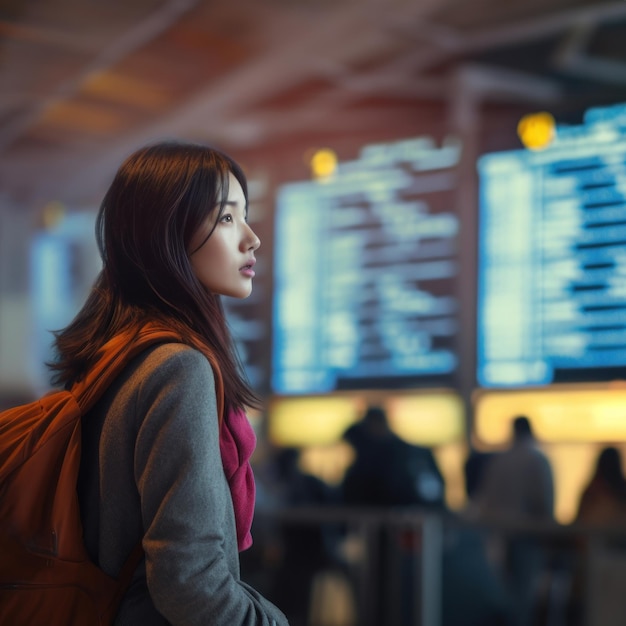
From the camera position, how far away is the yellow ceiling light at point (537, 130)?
5801mm

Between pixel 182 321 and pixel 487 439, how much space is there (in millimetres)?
5027

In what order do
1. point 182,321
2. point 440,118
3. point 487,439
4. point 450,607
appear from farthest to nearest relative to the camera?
point 440,118 < point 487,439 < point 450,607 < point 182,321

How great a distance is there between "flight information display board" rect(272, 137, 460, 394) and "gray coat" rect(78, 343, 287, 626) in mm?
5244

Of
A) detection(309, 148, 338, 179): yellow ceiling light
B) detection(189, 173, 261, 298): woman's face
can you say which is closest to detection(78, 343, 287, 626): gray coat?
detection(189, 173, 261, 298): woman's face

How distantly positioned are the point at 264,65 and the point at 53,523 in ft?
22.3

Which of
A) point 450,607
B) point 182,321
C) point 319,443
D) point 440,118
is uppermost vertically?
point 440,118

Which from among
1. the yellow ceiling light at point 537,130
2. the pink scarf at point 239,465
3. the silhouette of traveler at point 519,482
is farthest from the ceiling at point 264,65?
the pink scarf at point 239,465

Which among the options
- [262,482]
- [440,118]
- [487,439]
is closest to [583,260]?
[487,439]

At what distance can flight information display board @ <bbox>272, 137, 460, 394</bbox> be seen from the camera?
264 inches

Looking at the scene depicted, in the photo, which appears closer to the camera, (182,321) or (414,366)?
(182,321)

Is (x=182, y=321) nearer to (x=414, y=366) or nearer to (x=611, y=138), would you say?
(x=611, y=138)

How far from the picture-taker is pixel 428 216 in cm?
681

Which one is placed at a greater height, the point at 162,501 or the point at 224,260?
the point at 224,260

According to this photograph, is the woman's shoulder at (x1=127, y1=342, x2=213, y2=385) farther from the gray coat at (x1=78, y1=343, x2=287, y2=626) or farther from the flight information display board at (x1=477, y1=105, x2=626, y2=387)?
the flight information display board at (x1=477, y1=105, x2=626, y2=387)
